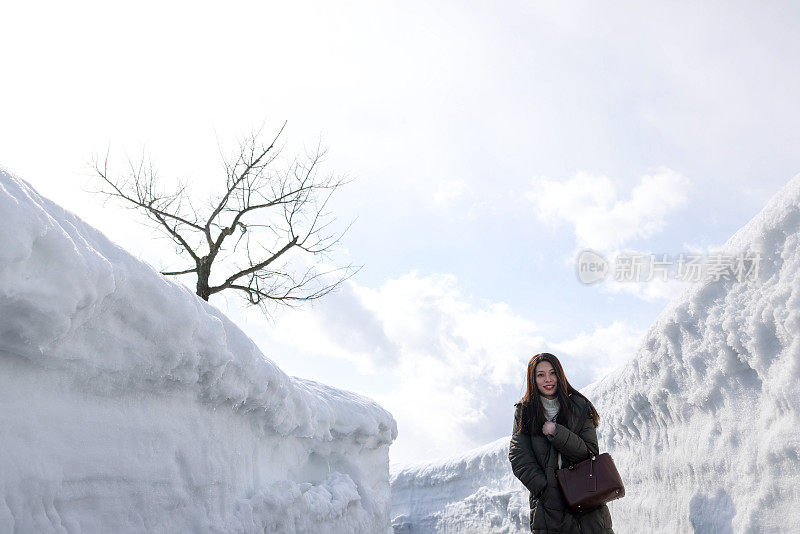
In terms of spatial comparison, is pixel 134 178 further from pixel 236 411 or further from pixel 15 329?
pixel 15 329

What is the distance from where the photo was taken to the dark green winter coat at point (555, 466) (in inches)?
153

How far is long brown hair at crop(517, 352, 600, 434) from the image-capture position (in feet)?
13.4

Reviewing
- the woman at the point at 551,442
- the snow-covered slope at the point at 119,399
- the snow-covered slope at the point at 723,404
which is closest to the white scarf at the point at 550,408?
the woman at the point at 551,442

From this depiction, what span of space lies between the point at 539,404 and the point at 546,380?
180 mm

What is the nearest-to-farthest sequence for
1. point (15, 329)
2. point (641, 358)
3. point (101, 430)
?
point (15, 329), point (101, 430), point (641, 358)

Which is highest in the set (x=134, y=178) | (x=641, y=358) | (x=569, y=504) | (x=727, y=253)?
(x=134, y=178)

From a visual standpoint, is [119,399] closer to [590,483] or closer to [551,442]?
[551,442]


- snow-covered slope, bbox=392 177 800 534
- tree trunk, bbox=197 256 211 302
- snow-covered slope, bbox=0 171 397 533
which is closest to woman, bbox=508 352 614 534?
snow-covered slope, bbox=392 177 800 534

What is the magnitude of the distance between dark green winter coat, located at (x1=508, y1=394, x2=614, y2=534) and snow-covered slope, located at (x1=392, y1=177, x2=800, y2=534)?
123cm

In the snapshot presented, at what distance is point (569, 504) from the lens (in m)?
3.81

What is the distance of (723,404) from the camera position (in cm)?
478

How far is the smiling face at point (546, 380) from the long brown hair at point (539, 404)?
0.02m

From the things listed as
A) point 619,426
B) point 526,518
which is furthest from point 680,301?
point 526,518

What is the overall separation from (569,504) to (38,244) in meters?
3.40
